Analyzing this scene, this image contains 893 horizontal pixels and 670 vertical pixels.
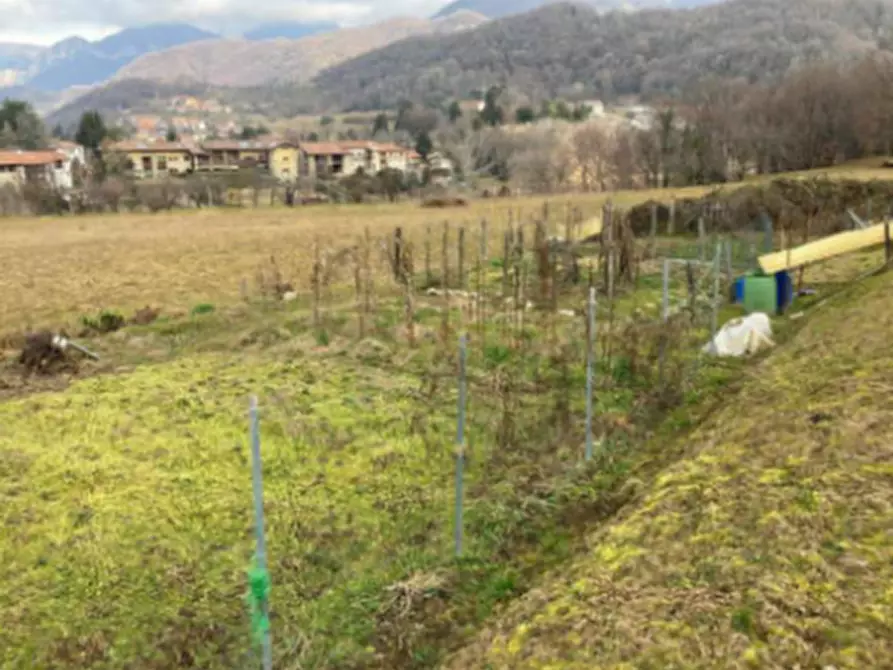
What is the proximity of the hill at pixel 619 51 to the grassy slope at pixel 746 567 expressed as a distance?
330 ft

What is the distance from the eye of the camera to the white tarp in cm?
755

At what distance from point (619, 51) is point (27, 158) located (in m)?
124

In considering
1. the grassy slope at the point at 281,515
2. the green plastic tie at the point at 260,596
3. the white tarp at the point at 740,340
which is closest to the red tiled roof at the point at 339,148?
the grassy slope at the point at 281,515

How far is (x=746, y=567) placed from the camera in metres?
3.29

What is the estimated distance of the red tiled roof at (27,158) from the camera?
4906cm

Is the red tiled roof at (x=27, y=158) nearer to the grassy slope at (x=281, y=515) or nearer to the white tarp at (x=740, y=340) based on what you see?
the grassy slope at (x=281, y=515)

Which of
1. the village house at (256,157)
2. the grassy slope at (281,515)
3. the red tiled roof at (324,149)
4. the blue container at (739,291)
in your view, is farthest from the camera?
the village house at (256,157)

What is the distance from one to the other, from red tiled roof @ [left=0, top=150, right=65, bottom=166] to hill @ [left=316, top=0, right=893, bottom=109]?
255 ft

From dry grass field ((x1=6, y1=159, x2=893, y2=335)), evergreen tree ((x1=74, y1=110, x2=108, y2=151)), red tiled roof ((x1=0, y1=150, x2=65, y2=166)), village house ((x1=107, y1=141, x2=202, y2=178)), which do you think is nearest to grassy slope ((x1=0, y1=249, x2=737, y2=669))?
dry grass field ((x1=6, y1=159, x2=893, y2=335))

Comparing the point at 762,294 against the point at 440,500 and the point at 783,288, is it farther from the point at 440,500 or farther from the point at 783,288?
the point at 440,500

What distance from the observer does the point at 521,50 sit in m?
171

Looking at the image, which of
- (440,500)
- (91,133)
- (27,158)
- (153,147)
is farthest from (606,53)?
(440,500)

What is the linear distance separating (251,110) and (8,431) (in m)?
183

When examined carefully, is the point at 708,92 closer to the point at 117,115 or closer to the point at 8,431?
the point at 8,431
